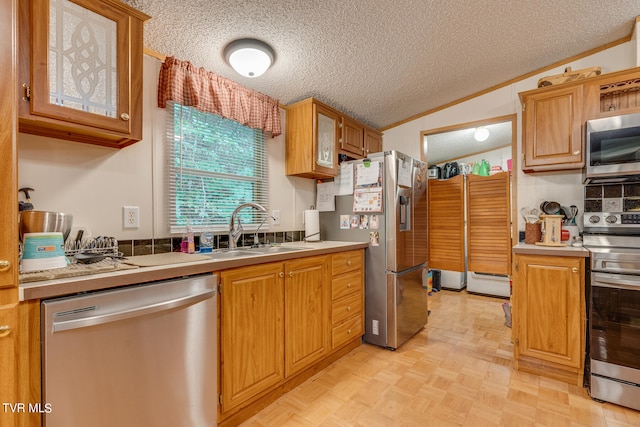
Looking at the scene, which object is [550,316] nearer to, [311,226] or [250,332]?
[311,226]

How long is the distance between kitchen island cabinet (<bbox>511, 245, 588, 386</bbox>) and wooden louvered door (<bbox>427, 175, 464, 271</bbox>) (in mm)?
2016

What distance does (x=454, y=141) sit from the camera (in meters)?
4.50

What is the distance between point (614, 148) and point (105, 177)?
326 centimetres

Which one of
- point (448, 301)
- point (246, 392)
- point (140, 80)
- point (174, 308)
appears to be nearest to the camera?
point (174, 308)

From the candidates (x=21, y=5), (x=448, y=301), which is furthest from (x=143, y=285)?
(x=448, y=301)

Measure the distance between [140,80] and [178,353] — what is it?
130cm

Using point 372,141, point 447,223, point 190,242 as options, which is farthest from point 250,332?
point 447,223

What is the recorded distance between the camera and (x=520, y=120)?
2.91 meters

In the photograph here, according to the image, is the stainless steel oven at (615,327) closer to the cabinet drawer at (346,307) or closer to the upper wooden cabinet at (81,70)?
the cabinet drawer at (346,307)

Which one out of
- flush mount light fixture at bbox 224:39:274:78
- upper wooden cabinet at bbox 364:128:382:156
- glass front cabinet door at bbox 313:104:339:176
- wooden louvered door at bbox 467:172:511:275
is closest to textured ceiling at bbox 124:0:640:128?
flush mount light fixture at bbox 224:39:274:78

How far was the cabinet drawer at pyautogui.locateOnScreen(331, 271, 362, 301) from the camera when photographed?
87.3 inches

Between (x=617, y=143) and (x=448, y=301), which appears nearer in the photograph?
(x=617, y=143)

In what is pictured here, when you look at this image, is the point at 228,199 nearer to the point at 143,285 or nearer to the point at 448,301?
the point at 143,285

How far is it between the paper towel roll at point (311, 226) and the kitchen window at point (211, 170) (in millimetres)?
423
